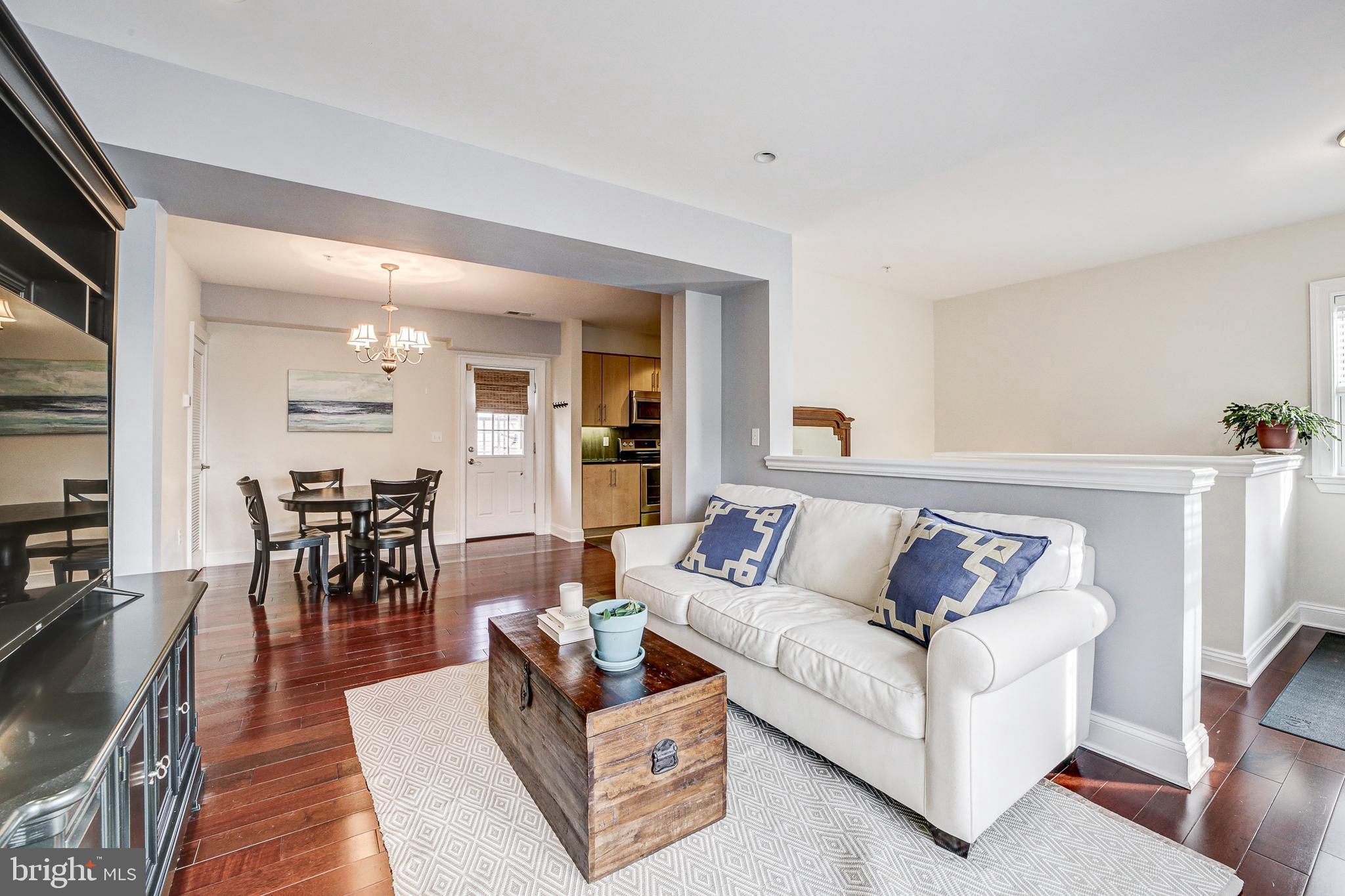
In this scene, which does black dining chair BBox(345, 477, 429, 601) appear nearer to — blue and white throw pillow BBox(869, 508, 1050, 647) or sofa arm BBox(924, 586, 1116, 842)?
blue and white throw pillow BBox(869, 508, 1050, 647)

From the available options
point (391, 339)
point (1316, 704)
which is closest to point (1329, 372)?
point (1316, 704)

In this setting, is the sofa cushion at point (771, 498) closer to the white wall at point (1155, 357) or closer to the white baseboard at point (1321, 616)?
the white wall at point (1155, 357)

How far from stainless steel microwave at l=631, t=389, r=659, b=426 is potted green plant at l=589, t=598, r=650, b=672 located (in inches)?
217

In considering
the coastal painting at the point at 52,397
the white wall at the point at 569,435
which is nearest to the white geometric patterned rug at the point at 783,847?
the coastal painting at the point at 52,397

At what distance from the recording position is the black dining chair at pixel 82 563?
1.46 meters

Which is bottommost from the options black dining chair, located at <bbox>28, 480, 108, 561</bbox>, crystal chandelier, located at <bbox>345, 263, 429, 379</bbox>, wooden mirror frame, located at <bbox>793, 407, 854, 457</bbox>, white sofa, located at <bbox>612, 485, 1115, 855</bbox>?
white sofa, located at <bbox>612, 485, 1115, 855</bbox>

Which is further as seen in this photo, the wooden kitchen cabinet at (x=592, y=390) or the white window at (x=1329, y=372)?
the wooden kitchen cabinet at (x=592, y=390)

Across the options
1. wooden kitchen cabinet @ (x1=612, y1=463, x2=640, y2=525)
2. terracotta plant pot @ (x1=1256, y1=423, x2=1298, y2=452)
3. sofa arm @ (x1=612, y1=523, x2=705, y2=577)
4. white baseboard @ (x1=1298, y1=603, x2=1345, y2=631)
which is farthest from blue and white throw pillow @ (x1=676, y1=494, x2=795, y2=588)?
wooden kitchen cabinet @ (x1=612, y1=463, x2=640, y2=525)

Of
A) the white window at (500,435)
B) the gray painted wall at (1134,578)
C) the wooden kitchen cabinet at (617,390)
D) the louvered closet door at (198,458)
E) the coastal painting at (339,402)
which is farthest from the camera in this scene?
the wooden kitchen cabinet at (617,390)

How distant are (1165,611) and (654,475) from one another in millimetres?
5736

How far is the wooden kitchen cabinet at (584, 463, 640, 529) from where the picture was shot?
22.4 ft

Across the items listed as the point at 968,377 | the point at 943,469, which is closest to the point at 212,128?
the point at 943,469

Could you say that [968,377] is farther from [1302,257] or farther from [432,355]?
[432,355]

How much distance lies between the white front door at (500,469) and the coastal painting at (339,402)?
869 mm
